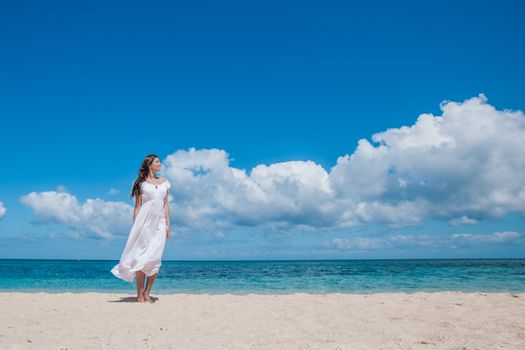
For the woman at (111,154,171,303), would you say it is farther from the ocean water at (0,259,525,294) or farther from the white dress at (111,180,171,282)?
the ocean water at (0,259,525,294)

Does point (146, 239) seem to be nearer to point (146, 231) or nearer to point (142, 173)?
point (146, 231)

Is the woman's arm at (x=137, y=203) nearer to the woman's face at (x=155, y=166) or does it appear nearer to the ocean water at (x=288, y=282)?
the woman's face at (x=155, y=166)

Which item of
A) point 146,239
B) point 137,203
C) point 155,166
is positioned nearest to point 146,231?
point 146,239

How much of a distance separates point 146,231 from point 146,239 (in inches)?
6.1

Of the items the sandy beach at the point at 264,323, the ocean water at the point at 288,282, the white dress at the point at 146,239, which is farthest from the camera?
the ocean water at the point at 288,282

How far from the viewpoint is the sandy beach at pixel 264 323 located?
14.6 ft

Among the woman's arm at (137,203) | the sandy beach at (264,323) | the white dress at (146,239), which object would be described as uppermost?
the woman's arm at (137,203)

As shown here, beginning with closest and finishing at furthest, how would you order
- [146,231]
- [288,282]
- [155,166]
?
1. [146,231]
2. [155,166]
3. [288,282]

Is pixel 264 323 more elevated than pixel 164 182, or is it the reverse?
pixel 164 182

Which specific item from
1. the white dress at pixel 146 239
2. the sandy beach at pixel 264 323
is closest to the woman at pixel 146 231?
the white dress at pixel 146 239

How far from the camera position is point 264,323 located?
18.4 feet

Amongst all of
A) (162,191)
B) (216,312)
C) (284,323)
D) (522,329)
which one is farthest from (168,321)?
(522,329)

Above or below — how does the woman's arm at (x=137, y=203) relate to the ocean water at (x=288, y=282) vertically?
above

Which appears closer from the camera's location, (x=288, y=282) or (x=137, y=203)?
(x=137, y=203)
